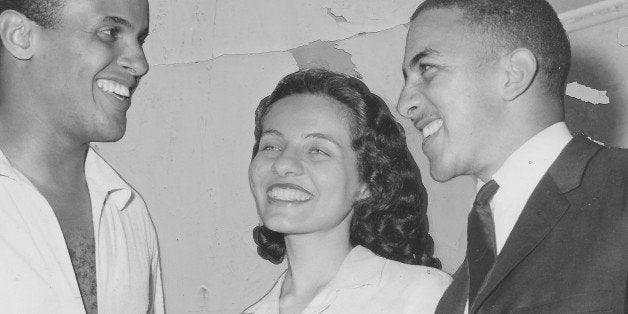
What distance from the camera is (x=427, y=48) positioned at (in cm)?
188

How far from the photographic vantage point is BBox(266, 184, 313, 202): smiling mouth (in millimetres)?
2104

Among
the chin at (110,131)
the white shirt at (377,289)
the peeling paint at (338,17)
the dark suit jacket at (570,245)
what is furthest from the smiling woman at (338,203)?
the dark suit jacket at (570,245)

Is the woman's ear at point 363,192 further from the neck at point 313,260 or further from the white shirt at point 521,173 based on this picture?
the white shirt at point 521,173

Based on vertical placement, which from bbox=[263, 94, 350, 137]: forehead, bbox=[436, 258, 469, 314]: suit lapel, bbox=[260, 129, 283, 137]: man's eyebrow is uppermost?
bbox=[263, 94, 350, 137]: forehead

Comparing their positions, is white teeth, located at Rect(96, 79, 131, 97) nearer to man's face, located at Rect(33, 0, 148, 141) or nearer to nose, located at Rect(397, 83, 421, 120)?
man's face, located at Rect(33, 0, 148, 141)

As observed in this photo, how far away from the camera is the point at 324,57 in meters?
2.67

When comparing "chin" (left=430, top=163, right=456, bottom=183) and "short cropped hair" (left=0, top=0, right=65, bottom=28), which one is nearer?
"chin" (left=430, top=163, right=456, bottom=183)

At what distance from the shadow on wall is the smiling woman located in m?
0.52

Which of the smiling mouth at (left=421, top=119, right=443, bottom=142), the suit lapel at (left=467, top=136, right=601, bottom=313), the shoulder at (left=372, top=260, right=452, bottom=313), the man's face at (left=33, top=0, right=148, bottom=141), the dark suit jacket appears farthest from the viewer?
the man's face at (left=33, top=0, right=148, bottom=141)

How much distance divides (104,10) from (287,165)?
2.19 ft

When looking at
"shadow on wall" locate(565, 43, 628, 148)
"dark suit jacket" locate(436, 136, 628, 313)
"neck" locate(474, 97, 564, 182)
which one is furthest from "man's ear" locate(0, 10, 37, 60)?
"shadow on wall" locate(565, 43, 628, 148)

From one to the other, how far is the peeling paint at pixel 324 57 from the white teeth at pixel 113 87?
27.9 inches

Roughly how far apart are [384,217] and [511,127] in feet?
2.22

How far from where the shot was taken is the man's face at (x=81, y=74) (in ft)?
A: 6.94
